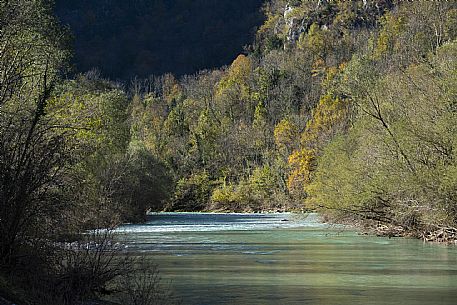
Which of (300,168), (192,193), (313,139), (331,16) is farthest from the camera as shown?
(331,16)

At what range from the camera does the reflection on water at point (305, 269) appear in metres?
21.4

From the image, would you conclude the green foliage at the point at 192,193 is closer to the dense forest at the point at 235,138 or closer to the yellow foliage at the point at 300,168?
the dense forest at the point at 235,138

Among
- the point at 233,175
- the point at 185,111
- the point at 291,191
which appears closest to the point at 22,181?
the point at 291,191

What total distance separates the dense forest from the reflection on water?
2666 millimetres

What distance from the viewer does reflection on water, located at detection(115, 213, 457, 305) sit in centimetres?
2139

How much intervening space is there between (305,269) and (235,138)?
86.2m

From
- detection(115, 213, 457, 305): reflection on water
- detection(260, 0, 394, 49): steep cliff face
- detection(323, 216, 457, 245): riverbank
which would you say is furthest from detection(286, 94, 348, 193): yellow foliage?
detection(260, 0, 394, 49): steep cliff face

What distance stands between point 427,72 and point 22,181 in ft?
91.1

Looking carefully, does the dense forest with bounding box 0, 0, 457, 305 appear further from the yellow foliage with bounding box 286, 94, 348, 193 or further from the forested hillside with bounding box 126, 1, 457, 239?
the yellow foliage with bounding box 286, 94, 348, 193

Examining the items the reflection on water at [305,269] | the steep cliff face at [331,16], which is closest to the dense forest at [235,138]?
the steep cliff face at [331,16]

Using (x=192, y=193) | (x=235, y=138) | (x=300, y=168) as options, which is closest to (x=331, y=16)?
(x=235, y=138)

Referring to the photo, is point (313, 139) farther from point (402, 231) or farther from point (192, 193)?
point (402, 231)

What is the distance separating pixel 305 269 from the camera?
27.9 metres

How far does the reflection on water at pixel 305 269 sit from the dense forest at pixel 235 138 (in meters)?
2.67
